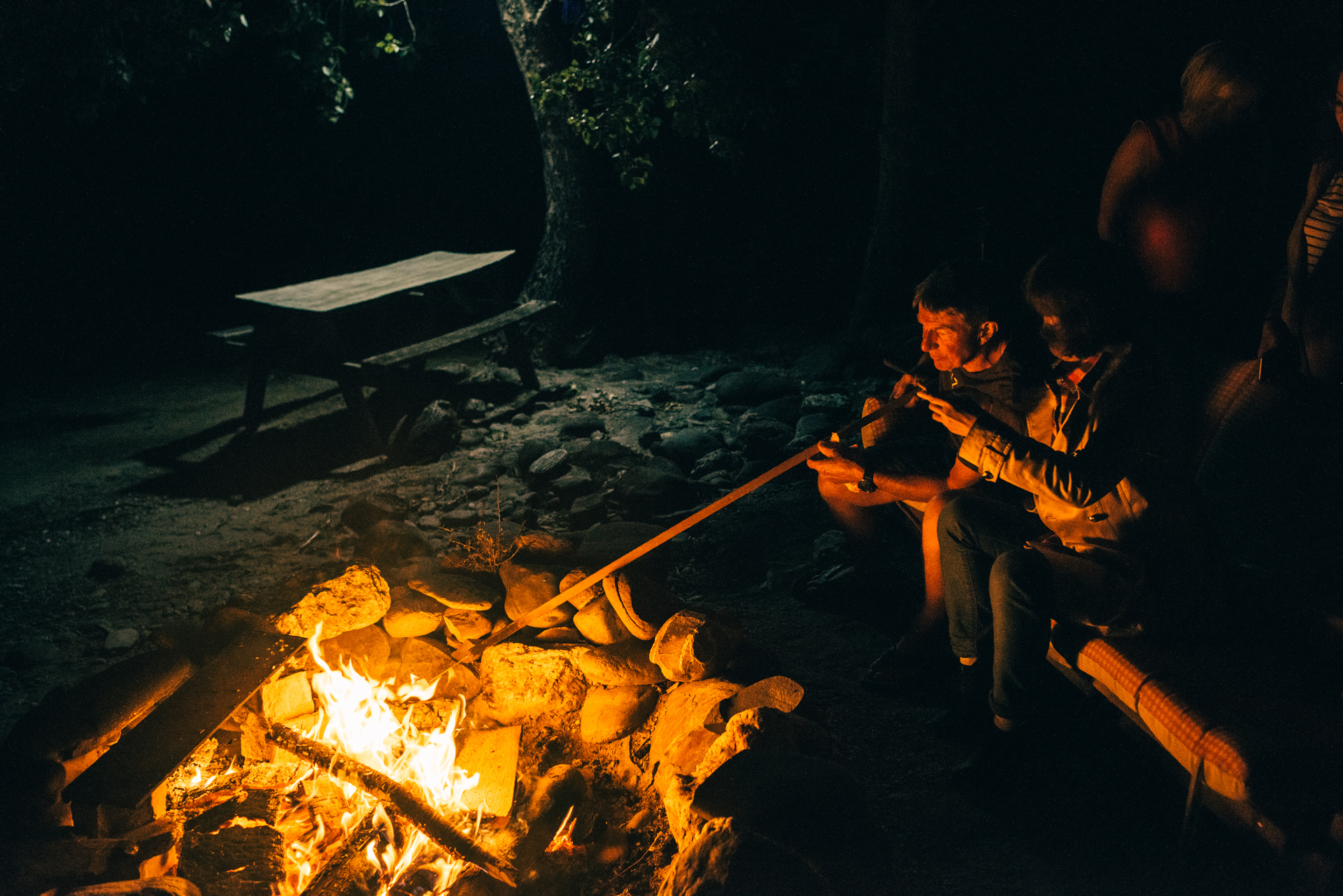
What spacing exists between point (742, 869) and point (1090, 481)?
1.42 meters

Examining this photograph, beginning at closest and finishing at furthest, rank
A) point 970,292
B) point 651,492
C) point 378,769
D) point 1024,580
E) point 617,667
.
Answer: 1. point 1024,580
2. point 970,292
3. point 378,769
4. point 617,667
5. point 651,492

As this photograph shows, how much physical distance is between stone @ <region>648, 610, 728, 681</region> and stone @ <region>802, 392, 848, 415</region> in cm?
364

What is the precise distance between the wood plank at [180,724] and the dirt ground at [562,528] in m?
0.62

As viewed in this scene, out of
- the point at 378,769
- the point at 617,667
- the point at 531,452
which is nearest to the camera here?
the point at 378,769

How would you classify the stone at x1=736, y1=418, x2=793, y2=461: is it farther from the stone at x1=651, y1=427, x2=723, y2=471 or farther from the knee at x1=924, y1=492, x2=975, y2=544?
the knee at x1=924, y1=492, x2=975, y2=544

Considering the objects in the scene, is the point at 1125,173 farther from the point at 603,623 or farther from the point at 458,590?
the point at 458,590

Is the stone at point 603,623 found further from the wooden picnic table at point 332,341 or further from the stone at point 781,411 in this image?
the wooden picnic table at point 332,341

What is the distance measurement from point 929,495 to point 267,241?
1263 cm

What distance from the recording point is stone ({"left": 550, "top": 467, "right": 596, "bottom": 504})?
17.9ft

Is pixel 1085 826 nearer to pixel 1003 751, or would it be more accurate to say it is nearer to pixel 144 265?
pixel 1003 751

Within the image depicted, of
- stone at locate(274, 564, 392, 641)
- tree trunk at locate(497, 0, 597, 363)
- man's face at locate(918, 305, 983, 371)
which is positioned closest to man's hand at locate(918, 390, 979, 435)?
man's face at locate(918, 305, 983, 371)

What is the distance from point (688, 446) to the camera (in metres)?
5.96

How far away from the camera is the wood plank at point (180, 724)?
2.62 m

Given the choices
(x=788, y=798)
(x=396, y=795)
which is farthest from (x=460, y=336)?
(x=788, y=798)
